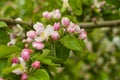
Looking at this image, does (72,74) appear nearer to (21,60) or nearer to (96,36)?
(96,36)

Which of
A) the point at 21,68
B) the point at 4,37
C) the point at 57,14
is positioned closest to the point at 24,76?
the point at 21,68

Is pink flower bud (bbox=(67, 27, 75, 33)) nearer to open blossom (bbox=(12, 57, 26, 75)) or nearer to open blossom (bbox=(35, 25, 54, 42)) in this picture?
open blossom (bbox=(35, 25, 54, 42))

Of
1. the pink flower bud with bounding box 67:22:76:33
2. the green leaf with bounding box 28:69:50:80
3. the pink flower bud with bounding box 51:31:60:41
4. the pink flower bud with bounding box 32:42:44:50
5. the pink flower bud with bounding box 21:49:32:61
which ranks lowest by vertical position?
the green leaf with bounding box 28:69:50:80

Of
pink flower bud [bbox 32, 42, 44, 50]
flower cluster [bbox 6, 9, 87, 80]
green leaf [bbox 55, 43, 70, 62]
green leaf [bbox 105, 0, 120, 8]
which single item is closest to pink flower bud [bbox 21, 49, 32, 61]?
flower cluster [bbox 6, 9, 87, 80]

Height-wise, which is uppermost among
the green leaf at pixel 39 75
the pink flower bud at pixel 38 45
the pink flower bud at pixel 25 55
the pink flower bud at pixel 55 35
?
the pink flower bud at pixel 55 35

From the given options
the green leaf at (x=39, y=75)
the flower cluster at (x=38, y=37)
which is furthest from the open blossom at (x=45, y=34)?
the green leaf at (x=39, y=75)

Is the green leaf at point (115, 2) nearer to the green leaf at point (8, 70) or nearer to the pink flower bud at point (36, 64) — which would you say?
the pink flower bud at point (36, 64)

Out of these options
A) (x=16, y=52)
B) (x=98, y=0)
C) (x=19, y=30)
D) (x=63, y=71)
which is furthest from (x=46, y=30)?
(x=63, y=71)

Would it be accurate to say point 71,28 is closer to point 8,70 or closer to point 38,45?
point 38,45
